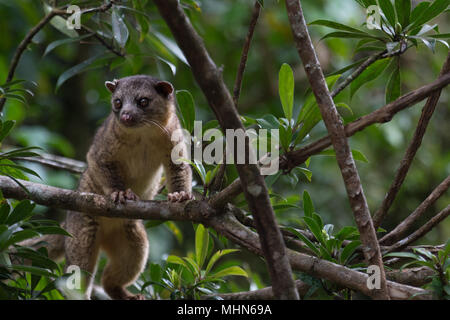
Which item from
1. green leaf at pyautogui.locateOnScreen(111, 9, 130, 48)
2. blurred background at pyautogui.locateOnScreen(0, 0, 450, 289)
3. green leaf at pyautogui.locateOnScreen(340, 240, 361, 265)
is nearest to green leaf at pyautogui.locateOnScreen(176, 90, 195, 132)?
green leaf at pyautogui.locateOnScreen(111, 9, 130, 48)

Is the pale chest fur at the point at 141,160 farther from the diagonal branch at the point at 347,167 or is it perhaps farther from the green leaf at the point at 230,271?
the diagonal branch at the point at 347,167

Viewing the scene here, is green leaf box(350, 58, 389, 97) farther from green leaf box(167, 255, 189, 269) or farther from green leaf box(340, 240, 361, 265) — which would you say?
green leaf box(167, 255, 189, 269)

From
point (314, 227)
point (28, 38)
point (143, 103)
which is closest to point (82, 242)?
point (143, 103)

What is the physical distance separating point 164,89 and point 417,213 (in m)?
2.28

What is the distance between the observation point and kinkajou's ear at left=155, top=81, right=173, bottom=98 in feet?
13.2

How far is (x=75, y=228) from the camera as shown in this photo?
404cm

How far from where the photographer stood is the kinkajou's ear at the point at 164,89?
403cm

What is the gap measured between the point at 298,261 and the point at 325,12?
473cm

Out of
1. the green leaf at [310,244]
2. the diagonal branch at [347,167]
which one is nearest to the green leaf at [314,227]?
the green leaf at [310,244]

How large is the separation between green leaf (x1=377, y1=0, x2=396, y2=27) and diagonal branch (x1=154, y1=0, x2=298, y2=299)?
107cm

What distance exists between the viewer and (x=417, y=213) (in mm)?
2479

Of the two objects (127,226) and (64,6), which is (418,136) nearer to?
(64,6)

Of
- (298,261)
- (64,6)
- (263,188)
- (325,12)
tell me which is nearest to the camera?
(263,188)

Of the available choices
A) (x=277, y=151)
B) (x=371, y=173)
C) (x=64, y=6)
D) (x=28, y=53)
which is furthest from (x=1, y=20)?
(x=277, y=151)
